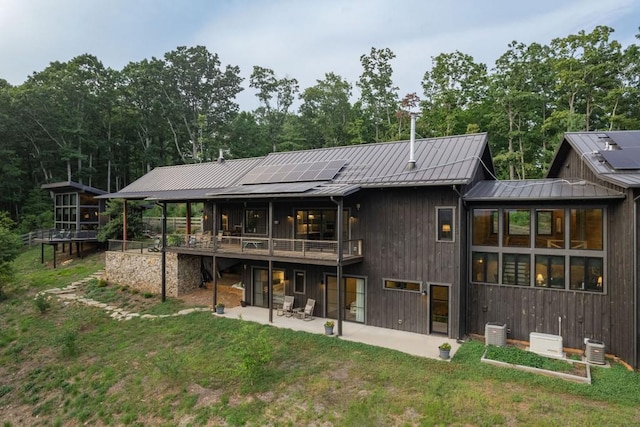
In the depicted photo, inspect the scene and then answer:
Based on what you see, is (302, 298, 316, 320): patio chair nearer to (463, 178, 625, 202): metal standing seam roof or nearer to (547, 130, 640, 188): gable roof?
(463, 178, 625, 202): metal standing seam roof

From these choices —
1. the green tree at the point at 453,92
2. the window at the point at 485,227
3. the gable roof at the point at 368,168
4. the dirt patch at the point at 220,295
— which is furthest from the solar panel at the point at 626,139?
the green tree at the point at 453,92

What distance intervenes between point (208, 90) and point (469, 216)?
115 feet

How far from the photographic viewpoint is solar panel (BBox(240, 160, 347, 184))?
1371 centimetres

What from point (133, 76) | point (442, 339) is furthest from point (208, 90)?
point (442, 339)

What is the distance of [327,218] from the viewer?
532 inches

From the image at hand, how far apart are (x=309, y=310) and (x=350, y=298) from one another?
1662 millimetres

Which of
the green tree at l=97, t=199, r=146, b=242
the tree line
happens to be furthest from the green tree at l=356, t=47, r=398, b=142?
the green tree at l=97, t=199, r=146, b=242

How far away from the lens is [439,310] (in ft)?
36.4

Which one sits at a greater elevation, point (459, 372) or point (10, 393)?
point (459, 372)

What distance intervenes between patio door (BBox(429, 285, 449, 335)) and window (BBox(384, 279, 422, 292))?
462 millimetres

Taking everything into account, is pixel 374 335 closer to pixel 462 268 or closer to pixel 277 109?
pixel 462 268

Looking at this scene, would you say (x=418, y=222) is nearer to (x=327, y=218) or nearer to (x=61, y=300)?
(x=327, y=218)

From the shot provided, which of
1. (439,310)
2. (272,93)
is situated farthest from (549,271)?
(272,93)

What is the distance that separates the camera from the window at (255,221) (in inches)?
610
